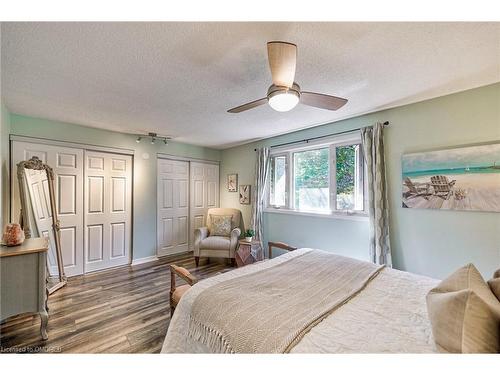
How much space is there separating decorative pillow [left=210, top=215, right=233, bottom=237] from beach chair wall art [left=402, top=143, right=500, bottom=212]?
278cm

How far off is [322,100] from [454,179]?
5.11 feet

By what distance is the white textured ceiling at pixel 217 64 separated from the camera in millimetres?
1274

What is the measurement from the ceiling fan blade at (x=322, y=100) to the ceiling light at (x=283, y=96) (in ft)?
0.57

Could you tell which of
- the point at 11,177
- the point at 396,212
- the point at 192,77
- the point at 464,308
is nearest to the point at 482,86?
the point at 396,212

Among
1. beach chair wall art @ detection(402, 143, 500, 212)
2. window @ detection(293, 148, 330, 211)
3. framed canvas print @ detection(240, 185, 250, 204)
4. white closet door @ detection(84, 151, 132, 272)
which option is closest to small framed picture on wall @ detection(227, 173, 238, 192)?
framed canvas print @ detection(240, 185, 250, 204)

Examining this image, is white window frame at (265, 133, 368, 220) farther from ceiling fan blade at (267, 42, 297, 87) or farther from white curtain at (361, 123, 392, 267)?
ceiling fan blade at (267, 42, 297, 87)

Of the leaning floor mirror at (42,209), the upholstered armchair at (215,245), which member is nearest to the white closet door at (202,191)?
the upholstered armchair at (215,245)

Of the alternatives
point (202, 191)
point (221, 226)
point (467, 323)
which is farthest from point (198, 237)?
point (467, 323)

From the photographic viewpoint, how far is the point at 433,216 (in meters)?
2.18

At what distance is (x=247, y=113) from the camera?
2678mm

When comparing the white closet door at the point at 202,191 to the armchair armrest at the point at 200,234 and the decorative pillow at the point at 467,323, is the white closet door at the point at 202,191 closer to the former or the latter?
the armchair armrest at the point at 200,234
